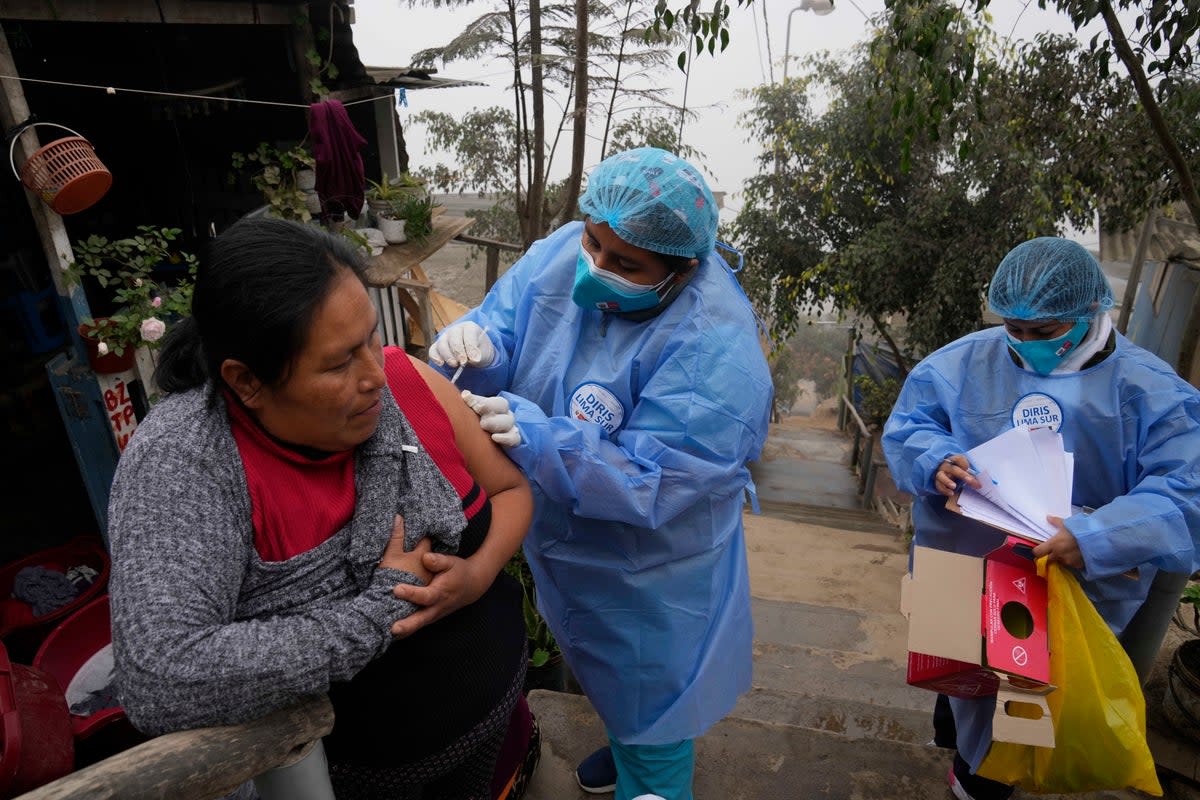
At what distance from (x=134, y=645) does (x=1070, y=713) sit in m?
1.87

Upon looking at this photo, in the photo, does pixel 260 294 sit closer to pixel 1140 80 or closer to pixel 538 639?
pixel 538 639

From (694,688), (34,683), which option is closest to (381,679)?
(694,688)

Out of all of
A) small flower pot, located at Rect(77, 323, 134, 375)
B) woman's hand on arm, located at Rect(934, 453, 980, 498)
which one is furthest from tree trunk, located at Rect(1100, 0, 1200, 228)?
small flower pot, located at Rect(77, 323, 134, 375)

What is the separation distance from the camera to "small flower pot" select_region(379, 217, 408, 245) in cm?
551

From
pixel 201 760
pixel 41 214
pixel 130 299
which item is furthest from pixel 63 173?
pixel 201 760

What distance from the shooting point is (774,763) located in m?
2.25

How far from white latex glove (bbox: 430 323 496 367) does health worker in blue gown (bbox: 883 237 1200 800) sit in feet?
4.10

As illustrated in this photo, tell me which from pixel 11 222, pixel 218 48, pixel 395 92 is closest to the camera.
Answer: pixel 11 222

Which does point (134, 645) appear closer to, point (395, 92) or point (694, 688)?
point (694, 688)

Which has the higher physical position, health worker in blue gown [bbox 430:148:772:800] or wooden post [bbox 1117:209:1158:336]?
health worker in blue gown [bbox 430:148:772:800]

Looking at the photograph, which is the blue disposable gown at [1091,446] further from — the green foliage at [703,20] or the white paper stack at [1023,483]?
the green foliage at [703,20]

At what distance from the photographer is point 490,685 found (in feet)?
4.34

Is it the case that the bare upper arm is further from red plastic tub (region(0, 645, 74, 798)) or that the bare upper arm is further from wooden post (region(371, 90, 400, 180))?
wooden post (region(371, 90, 400, 180))

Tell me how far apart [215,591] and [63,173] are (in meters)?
2.59
